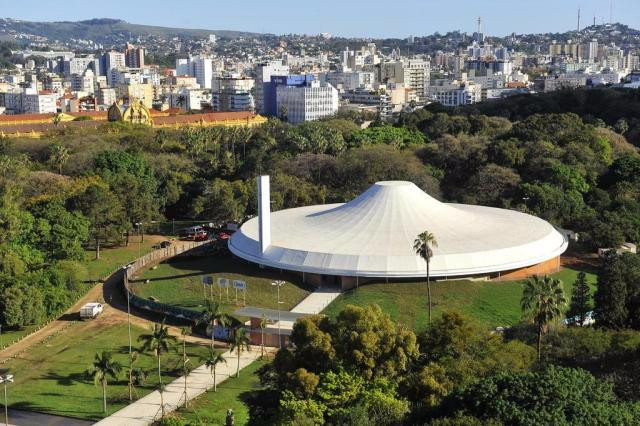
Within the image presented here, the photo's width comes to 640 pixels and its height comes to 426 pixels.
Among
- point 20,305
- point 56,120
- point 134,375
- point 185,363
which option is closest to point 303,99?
point 56,120

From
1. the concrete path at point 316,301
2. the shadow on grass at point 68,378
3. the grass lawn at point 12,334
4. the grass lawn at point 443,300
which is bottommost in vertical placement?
the grass lawn at point 12,334

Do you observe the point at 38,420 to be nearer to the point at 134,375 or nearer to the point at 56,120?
the point at 134,375

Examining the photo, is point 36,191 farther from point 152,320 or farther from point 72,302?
point 152,320

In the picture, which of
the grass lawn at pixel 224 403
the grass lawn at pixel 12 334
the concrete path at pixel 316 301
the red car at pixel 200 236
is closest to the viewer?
the grass lawn at pixel 224 403

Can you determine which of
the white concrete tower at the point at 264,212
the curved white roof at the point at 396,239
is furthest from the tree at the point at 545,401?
the white concrete tower at the point at 264,212

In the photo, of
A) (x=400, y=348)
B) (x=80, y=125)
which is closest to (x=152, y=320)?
(x=400, y=348)

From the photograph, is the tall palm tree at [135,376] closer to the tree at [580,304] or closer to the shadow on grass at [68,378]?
the shadow on grass at [68,378]
